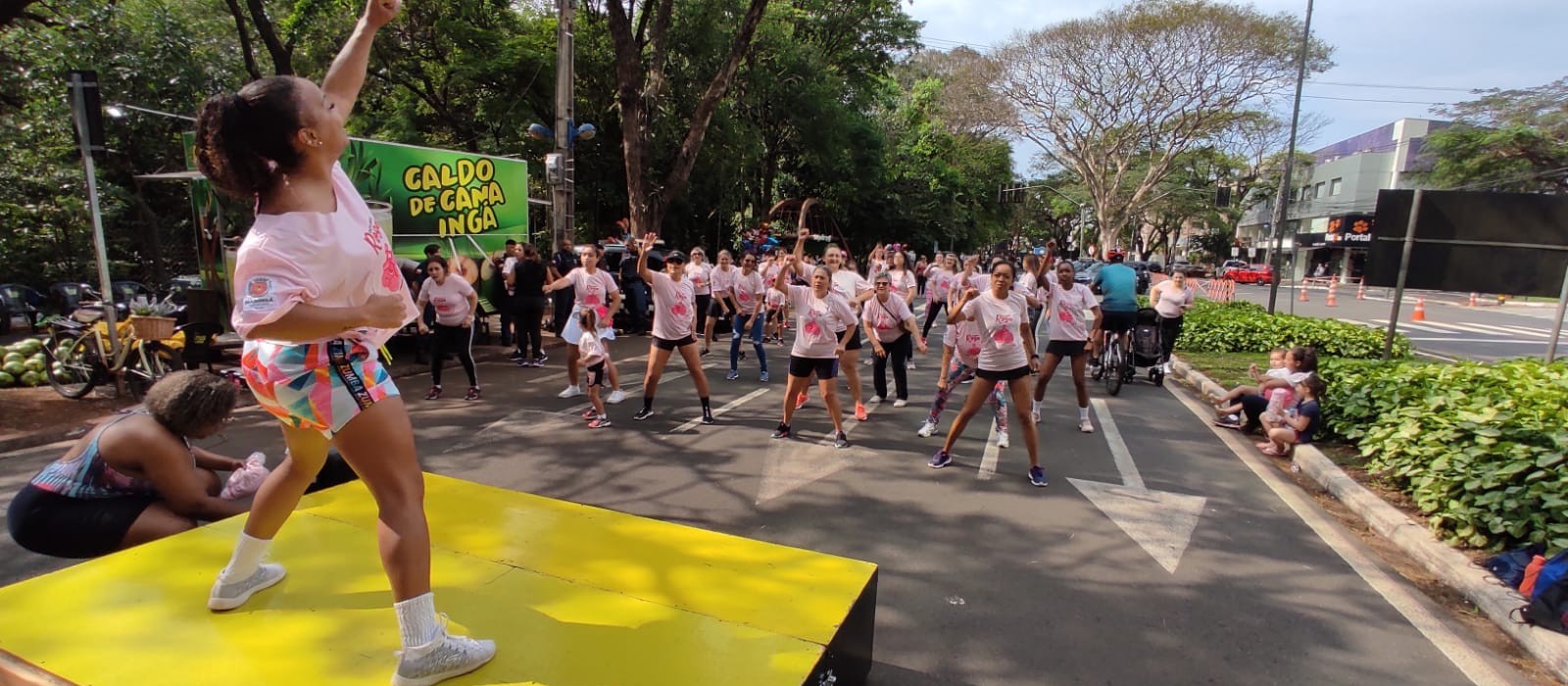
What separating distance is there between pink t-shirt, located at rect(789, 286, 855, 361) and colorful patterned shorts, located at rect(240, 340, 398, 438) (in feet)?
15.6

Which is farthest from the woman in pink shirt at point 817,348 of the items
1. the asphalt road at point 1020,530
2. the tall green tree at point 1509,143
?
the tall green tree at point 1509,143

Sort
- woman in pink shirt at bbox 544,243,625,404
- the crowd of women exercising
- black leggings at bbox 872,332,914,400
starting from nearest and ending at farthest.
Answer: the crowd of women exercising
woman in pink shirt at bbox 544,243,625,404
black leggings at bbox 872,332,914,400

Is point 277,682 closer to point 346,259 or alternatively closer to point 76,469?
point 346,259

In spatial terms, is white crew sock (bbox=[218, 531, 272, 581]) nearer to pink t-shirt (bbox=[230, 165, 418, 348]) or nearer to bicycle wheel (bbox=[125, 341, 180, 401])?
pink t-shirt (bbox=[230, 165, 418, 348])

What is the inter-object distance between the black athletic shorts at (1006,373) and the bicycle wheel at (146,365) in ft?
26.1

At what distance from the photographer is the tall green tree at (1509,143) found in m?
31.2

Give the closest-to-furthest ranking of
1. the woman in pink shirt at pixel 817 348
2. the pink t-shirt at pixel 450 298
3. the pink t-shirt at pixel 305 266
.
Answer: the pink t-shirt at pixel 305 266, the woman in pink shirt at pixel 817 348, the pink t-shirt at pixel 450 298

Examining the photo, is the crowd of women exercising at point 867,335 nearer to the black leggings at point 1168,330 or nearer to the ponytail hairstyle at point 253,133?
the black leggings at point 1168,330

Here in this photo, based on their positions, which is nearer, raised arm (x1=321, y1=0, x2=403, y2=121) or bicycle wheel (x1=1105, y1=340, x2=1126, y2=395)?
raised arm (x1=321, y1=0, x2=403, y2=121)

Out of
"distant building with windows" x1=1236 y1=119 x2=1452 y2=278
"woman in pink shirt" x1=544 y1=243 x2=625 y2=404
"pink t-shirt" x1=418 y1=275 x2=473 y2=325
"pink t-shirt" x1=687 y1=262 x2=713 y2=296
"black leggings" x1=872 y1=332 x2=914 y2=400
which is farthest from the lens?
"distant building with windows" x1=1236 y1=119 x2=1452 y2=278

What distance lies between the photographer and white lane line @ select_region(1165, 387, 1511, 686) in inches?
133

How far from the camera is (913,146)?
3816 centimetres

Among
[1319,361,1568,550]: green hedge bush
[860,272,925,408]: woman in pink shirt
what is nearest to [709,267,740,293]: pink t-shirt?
[860,272,925,408]: woman in pink shirt

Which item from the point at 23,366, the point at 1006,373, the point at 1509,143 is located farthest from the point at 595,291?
the point at 1509,143
